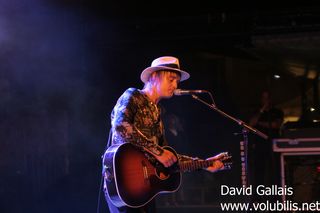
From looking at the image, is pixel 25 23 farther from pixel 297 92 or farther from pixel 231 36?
pixel 297 92

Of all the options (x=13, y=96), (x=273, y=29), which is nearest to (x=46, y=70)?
(x=13, y=96)

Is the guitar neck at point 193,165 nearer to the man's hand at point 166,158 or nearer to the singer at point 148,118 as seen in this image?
the singer at point 148,118

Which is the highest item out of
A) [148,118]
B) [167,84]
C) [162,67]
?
[162,67]

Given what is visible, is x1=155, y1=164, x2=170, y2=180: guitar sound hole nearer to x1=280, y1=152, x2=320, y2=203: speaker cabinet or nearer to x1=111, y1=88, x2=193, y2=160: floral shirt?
x1=111, y1=88, x2=193, y2=160: floral shirt

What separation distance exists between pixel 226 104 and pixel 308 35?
1.76m

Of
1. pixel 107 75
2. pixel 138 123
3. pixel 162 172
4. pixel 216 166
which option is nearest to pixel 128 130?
pixel 138 123

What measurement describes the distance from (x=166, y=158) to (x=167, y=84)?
0.64m

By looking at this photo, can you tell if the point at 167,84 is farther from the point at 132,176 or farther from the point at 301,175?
the point at 301,175

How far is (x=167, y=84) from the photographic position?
14.9 feet

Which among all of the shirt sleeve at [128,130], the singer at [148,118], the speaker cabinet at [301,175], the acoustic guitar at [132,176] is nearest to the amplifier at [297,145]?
the speaker cabinet at [301,175]

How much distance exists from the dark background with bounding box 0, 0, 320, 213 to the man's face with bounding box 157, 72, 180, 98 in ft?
12.0

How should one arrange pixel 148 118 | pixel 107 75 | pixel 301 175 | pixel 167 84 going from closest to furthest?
pixel 148 118 < pixel 167 84 < pixel 301 175 < pixel 107 75

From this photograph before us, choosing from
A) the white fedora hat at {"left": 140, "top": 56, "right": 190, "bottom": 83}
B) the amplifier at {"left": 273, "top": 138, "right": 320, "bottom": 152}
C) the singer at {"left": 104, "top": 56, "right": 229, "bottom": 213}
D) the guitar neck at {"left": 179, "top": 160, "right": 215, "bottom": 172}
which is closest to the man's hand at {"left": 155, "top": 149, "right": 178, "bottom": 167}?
the singer at {"left": 104, "top": 56, "right": 229, "bottom": 213}

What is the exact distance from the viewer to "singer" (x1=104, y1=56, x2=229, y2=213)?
4180 millimetres
